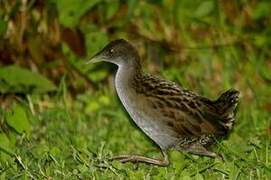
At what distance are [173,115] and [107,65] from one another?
2.32 metres

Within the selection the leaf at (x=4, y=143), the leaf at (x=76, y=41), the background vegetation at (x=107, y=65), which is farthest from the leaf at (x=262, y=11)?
the leaf at (x=4, y=143)

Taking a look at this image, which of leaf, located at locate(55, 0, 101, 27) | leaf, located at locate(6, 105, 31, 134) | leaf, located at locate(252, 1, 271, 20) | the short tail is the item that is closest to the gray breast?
the short tail

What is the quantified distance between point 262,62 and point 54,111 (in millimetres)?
2053

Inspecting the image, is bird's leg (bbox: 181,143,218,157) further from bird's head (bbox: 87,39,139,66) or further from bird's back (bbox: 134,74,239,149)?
bird's head (bbox: 87,39,139,66)

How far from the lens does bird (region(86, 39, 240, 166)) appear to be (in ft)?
21.5

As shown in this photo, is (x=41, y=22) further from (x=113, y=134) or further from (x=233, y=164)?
(x=233, y=164)

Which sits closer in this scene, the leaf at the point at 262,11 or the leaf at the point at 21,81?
the leaf at the point at 21,81

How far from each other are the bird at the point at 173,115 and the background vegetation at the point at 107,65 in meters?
0.27

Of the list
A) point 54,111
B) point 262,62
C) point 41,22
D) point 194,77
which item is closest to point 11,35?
point 41,22

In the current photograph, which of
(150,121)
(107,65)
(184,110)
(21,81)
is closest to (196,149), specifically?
(184,110)

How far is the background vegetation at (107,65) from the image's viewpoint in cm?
742

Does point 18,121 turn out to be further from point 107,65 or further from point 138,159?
point 107,65

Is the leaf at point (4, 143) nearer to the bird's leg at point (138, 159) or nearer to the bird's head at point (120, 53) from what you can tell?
the bird's leg at point (138, 159)

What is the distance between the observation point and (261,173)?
242 inches
